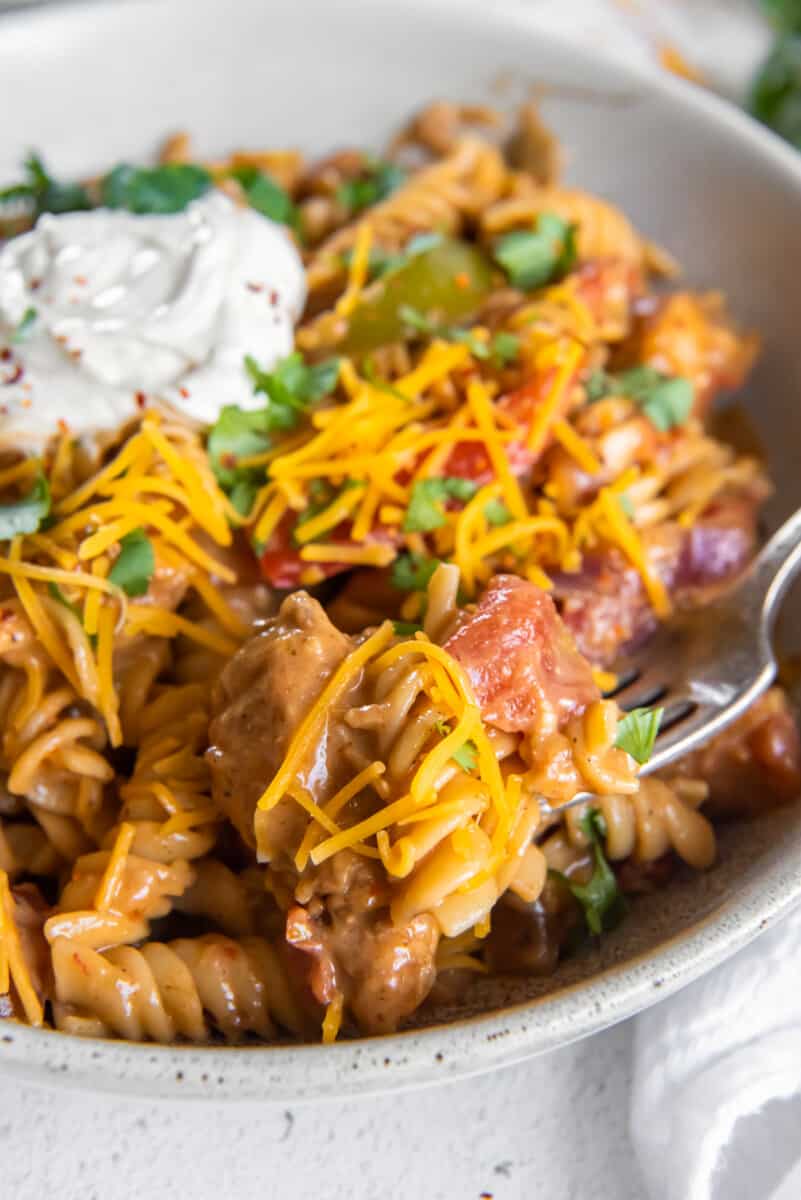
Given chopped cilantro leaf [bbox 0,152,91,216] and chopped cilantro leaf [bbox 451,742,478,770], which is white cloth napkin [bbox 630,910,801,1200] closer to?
chopped cilantro leaf [bbox 451,742,478,770]

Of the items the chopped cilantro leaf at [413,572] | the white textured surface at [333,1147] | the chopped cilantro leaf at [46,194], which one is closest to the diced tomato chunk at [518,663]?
the chopped cilantro leaf at [413,572]

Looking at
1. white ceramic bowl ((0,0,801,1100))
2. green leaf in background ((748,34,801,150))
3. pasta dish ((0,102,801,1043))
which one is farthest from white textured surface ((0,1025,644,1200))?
green leaf in background ((748,34,801,150))

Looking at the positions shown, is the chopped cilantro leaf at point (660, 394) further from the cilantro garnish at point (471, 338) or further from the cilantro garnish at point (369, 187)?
the cilantro garnish at point (369, 187)

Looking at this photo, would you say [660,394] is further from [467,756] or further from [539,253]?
[467,756]

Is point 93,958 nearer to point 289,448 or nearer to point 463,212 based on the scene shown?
point 289,448

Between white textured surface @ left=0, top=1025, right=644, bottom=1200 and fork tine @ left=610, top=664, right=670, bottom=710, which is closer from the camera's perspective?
white textured surface @ left=0, top=1025, right=644, bottom=1200

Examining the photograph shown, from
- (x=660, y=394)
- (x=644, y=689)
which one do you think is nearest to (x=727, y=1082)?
(x=644, y=689)
